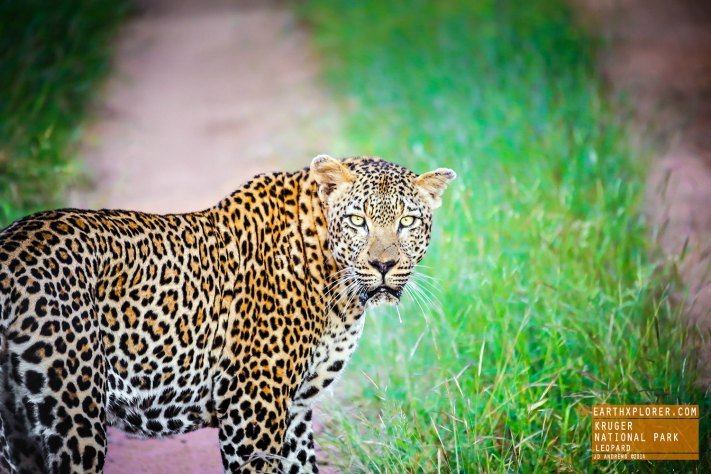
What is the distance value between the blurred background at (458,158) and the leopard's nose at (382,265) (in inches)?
20.9

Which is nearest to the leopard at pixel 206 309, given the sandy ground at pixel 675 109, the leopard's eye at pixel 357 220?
the leopard's eye at pixel 357 220

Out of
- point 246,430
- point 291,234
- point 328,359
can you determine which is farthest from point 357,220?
point 246,430

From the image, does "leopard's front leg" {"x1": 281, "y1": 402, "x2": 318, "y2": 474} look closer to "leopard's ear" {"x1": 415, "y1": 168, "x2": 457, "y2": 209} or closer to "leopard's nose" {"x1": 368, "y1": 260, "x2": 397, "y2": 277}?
"leopard's nose" {"x1": 368, "y1": 260, "x2": 397, "y2": 277}

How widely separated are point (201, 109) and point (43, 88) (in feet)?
12.7

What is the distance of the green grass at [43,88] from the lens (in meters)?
8.98

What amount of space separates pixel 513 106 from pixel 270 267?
6.29 metres

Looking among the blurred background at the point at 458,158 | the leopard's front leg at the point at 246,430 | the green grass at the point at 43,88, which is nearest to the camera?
the leopard's front leg at the point at 246,430

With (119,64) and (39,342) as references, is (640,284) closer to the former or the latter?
(39,342)

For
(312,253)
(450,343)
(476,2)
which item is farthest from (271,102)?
(312,253)

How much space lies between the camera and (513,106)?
36.7ft

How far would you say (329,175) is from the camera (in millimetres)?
5684

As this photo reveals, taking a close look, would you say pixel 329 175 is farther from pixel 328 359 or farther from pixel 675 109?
pixel 675 109

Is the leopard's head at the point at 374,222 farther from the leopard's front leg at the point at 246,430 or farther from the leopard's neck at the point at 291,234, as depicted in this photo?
the leopard's front leg at the point at 246,430

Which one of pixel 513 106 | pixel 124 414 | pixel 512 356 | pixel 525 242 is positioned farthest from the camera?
pixel 513 106
